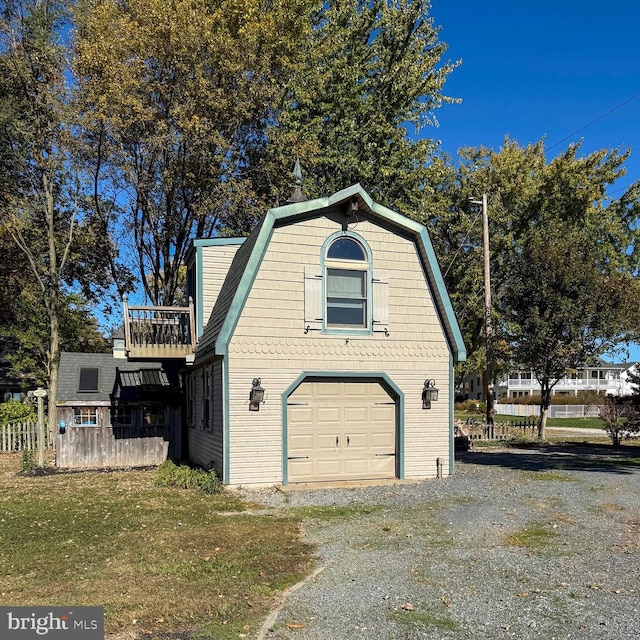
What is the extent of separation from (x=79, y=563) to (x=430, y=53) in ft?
86.9

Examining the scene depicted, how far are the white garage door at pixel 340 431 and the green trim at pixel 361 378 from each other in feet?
0.38

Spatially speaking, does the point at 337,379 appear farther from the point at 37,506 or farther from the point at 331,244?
the point at 37,506

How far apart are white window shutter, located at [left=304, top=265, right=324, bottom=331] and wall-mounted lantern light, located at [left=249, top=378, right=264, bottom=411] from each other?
166cm

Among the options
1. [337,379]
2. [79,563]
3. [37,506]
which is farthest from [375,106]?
[79,563]

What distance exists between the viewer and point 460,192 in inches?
1400

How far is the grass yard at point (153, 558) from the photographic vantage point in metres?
5.47

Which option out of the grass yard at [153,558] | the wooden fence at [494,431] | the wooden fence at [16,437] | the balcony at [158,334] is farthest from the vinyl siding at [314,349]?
the wooden fence at [494,431]

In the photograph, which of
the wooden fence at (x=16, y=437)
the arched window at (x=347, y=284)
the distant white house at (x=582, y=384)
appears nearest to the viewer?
the arched window at (x=347, y=284)

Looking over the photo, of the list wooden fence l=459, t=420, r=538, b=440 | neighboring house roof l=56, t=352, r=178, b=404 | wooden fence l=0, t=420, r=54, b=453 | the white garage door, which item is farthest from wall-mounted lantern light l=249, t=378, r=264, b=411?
wooden fence l=459, t=420, r=538, b=440

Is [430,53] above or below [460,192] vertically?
above

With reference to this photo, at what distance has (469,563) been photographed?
710cm

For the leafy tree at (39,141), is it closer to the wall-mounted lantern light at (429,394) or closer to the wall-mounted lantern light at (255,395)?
the wall-mounted lantern light at (255,395)

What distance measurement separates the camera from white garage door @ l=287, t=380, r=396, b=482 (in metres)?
12.9

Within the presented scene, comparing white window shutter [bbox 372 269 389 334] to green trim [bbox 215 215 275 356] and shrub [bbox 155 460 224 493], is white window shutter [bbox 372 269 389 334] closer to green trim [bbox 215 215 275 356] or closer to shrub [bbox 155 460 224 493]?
green trim [bbox 215 215 275 356]
